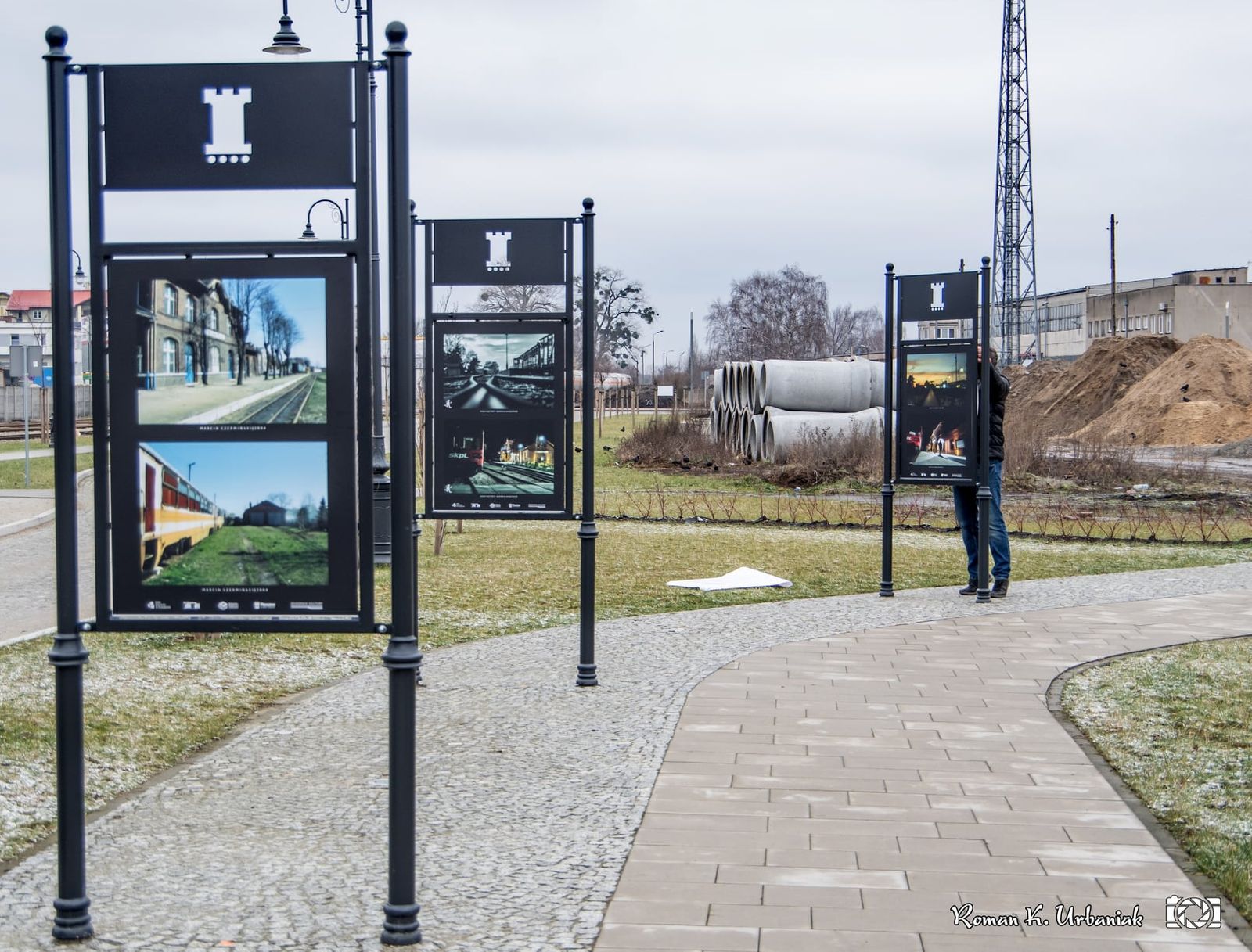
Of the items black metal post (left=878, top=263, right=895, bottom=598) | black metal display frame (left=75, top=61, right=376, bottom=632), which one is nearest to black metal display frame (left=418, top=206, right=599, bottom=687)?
black metal display frame (left=75, top=61, right=376, bottom=632)

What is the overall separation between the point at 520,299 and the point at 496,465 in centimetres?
171

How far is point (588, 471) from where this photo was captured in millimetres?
7547

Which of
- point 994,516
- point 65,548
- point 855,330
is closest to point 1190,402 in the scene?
point 994,516

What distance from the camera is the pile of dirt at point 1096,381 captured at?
5550 centimetres

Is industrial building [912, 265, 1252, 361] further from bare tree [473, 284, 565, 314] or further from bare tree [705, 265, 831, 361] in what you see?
bare tree [473, 284, 565, 314]

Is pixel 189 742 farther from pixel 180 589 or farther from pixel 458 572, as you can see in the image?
pixel 458 572

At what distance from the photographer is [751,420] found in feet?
108

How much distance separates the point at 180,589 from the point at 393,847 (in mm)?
972

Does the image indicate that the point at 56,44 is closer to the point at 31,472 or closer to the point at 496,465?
the point at 496,465

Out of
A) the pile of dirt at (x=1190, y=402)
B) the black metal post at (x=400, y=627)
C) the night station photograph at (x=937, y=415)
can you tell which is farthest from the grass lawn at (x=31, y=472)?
the pile of dirt at (x=1190, y=402)

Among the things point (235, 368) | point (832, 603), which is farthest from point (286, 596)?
point (832, 603)

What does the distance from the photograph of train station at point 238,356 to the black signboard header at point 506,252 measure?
3.58m

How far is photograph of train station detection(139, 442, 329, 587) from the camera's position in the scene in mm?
4043

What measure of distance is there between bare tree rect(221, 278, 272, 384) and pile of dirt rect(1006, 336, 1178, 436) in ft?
171
